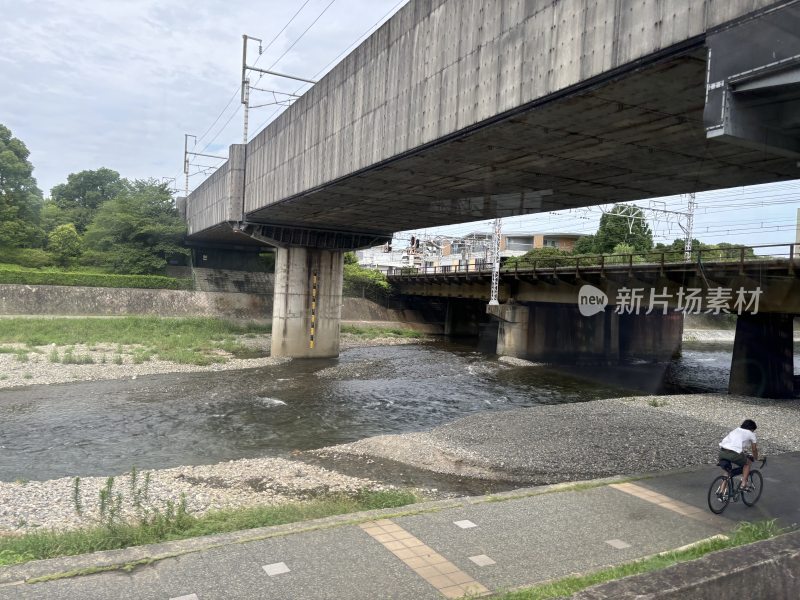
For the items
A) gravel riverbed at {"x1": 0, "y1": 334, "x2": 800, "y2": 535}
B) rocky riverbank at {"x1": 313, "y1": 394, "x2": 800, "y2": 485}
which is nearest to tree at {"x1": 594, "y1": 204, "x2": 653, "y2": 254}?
gravel riverbed at {"x1": 0, "y1": 334, "x2": 800, "y2": 535}

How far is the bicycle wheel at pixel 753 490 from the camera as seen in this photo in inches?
309

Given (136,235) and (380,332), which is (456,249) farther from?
(136,235)

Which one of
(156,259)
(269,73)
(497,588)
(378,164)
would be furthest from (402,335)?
(497,588)

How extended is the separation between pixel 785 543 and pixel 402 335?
45376 millimetres

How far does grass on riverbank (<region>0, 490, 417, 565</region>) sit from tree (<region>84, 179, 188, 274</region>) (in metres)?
42.2

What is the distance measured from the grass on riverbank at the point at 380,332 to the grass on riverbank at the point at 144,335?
9.46 meters

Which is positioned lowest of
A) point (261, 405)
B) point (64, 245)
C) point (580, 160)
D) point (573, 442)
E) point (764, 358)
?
point (261, 405)

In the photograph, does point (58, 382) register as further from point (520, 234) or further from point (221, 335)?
point (520, 234)

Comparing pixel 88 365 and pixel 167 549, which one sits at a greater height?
pixel 167 549

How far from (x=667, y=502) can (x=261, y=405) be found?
574 inches

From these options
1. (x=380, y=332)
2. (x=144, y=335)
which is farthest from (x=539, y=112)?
(x=380, y=332)

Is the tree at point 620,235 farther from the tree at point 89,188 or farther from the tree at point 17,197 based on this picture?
the tree at point 89,188

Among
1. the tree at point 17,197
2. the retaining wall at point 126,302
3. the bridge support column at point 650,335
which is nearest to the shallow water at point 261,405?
the bridge support column at point 650,335

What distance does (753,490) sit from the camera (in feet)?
25.9
